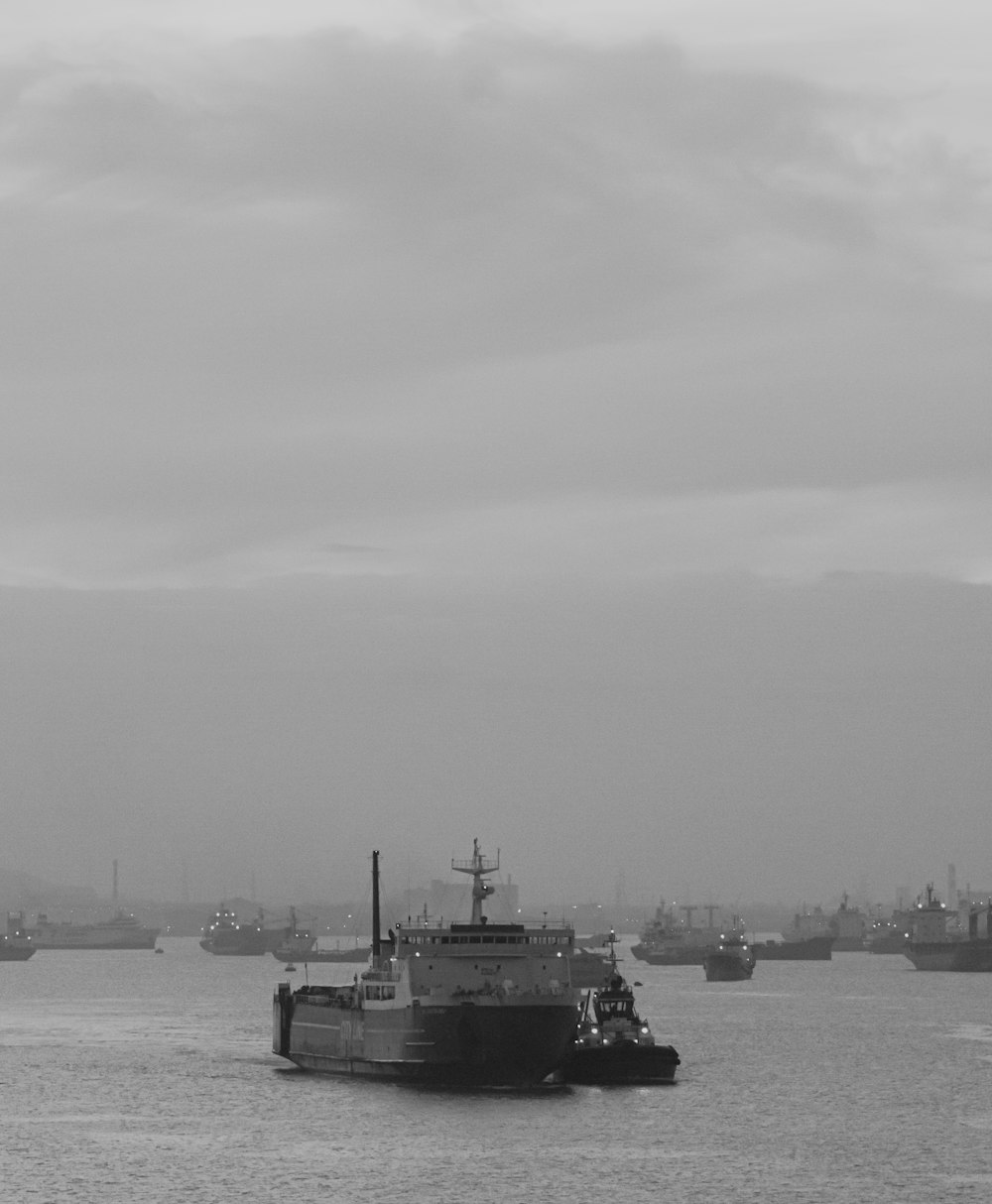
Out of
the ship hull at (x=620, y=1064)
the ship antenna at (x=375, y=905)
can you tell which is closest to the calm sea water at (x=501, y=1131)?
the ship hull at (x=620, y=1064)

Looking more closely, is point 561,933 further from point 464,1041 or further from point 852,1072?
point 852,1072

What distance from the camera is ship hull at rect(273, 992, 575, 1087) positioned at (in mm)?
80312

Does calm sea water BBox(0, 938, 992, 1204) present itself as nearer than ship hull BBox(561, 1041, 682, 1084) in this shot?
Yes

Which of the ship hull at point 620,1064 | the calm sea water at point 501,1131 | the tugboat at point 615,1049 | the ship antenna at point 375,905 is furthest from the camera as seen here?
the ship antenna at point 375,905

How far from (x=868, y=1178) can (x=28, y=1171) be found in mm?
26371

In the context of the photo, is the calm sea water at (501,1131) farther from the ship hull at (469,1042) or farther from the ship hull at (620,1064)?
the ship hull at (469,1042)

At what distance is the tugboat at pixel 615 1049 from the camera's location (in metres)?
85.7

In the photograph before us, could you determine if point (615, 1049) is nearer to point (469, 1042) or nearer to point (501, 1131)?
point (469, 1042)

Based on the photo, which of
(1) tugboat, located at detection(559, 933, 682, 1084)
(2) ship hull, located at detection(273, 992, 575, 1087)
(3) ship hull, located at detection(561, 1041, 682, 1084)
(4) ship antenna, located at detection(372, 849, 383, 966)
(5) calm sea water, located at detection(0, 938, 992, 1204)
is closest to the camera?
(5) calm sea water, located at detection(0, 938, 992, 1204)

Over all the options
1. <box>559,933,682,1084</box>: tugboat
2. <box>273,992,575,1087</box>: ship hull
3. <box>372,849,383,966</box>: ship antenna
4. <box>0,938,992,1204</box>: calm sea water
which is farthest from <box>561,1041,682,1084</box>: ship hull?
<box>372,849,383,966</box>: ship antenna

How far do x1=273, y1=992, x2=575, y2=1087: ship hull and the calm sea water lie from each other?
961 mm

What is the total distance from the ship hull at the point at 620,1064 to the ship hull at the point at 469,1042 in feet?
6.53

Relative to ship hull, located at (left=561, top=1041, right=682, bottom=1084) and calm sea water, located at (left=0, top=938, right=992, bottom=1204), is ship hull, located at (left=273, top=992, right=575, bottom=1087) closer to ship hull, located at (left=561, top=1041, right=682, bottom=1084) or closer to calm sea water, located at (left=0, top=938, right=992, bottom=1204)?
calm sea water, located at (left=0, top=938, right=992, bottom=1204)

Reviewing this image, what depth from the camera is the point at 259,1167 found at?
226ft
